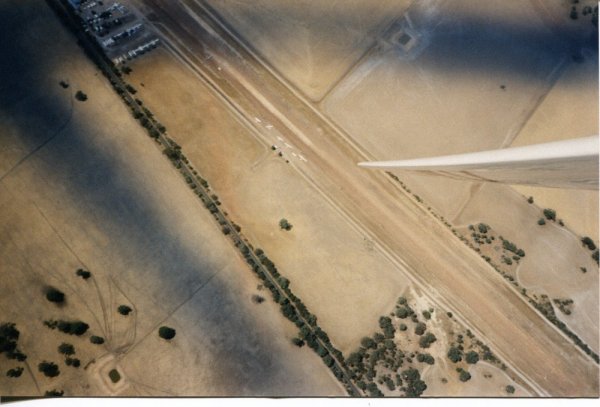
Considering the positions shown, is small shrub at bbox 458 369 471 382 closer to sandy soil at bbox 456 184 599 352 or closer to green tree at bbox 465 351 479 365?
green tree at bbox 465 351 479 365

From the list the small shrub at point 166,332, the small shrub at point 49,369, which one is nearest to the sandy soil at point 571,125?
the small shrub at point 166,332

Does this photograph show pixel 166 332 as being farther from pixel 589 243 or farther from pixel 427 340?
pixel 589 243

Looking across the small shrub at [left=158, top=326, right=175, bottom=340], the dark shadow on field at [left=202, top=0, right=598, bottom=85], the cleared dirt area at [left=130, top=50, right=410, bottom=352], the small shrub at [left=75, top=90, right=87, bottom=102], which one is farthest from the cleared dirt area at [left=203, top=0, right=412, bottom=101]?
the small shrub at [left=158, top=326, right=175, bottom=340]

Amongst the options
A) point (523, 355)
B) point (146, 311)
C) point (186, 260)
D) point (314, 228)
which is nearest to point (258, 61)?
point (314, 228)

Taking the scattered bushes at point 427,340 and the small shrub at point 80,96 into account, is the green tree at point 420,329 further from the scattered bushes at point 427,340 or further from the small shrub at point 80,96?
the small shrub at point 80,96

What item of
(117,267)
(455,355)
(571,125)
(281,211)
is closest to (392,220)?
(281,211)
